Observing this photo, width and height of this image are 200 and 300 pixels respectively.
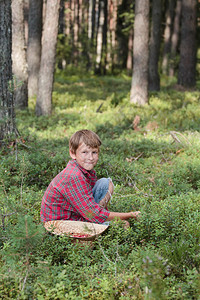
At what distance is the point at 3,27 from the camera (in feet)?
21.2

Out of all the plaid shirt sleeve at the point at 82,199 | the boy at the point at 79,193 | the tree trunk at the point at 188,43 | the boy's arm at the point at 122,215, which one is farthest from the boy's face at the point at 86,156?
the tree trunk at the point at 188,43

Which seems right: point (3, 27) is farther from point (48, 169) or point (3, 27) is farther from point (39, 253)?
point (39, 253)

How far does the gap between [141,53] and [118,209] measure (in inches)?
356

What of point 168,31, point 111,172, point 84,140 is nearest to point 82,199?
point 84,140

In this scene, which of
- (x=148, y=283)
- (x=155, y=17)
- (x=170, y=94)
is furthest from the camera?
(x=155, y=17)

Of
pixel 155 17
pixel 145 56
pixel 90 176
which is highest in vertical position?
pixel 155 17

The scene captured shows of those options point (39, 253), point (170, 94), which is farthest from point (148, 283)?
point (170, 94)

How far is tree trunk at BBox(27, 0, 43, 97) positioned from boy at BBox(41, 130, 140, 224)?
10.5 m

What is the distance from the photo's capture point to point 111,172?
5.79m

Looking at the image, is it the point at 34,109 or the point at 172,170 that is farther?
the point at 34,109

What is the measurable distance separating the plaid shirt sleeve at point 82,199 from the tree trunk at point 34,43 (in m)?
10.8

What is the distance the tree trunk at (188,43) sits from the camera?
569 inches

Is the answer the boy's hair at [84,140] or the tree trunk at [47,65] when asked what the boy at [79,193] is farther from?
the tree trunk at [47,65]

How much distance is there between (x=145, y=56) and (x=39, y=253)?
10255 millimetres
